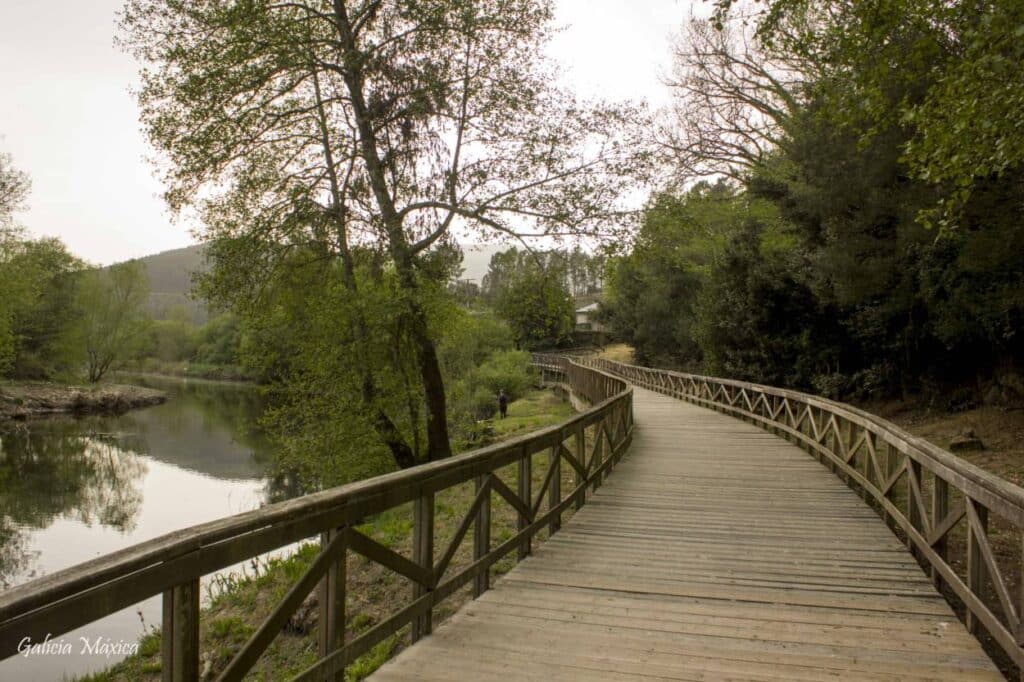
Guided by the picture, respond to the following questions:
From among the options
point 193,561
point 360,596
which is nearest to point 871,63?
point 360,596

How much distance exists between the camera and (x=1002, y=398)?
46.3 ft

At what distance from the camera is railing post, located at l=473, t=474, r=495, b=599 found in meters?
4.93

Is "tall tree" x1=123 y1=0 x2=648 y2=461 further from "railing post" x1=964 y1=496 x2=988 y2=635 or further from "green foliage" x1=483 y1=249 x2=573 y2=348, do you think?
"railing post" x1=964 y1=496 x2=988 y2=635

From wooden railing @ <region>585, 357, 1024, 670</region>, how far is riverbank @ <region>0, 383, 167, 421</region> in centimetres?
4103

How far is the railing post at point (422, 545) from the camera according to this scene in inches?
164

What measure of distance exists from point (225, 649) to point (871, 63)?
1176 centimetres

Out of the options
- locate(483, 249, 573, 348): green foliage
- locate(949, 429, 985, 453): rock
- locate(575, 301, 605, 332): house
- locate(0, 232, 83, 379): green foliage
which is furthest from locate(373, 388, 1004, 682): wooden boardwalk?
locate(575, 301, 605, 332): house

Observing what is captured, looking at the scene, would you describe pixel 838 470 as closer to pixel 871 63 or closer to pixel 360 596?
pixel 871 63

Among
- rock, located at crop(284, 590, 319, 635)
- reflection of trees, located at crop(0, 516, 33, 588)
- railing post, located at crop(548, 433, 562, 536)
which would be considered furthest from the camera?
reflection of trees, located at crop(0, 516, 33, 588)

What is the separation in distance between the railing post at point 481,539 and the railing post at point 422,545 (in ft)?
2.40

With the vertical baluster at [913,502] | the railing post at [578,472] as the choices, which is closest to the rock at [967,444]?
the vertical baluster at [913,502]

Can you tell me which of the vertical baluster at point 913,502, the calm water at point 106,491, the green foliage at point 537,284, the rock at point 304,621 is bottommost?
the calm water at point 106,491

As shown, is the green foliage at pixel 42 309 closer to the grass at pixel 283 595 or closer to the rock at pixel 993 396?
the grass at pixel 283 595

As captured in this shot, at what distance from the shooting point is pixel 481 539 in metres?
4.94
